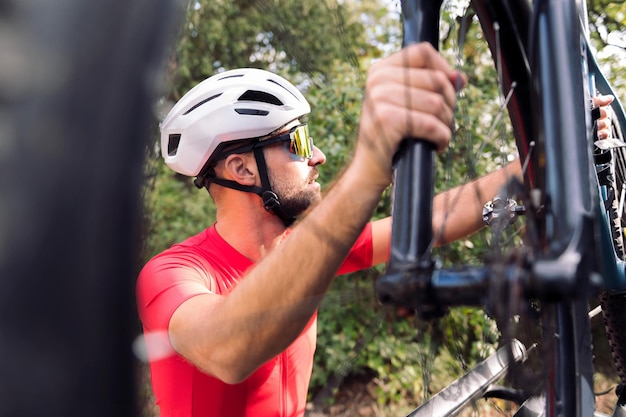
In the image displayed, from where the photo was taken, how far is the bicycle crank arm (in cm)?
147

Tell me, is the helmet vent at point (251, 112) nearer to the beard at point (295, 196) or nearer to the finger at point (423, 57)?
the beard at point (295, 196)

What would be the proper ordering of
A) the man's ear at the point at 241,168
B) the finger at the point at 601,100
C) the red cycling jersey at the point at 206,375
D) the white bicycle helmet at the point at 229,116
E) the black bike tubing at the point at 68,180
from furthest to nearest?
the man's ear at the point at 241,168 < the white bicycle helmet at the point at 229,116 < the red cycling jersey at the point at 206,375 < the finger at the point at 601,100 < the black bike tubing at the point at 68,180

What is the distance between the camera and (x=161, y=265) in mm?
1428

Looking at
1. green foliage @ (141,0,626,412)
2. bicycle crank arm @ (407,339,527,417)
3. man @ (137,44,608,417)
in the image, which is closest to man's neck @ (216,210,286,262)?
man @ (137,44,608,417)

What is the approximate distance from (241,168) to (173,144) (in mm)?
252

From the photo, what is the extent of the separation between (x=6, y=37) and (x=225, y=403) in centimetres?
123

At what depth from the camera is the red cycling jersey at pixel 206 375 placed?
130 centimetres

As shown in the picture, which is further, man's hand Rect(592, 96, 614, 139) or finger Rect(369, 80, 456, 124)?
man's hand Rect(592, 96, 614, 139)

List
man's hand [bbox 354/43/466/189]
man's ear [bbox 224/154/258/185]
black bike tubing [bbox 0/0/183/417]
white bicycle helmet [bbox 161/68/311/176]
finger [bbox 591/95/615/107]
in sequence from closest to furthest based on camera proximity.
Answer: black bike tubing [bbox 0/0/183/417], man's hand [bbox 354/43/466/189], finger [bbox 591/95/615/107], white bicycle helmet [bbox 161/68/311/176], man's ear [bbox 224/154/258/185]

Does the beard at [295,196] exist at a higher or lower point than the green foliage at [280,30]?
lower

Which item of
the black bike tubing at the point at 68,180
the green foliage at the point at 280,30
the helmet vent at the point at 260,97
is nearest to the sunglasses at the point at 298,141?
the helmet vent at the point at 260,97

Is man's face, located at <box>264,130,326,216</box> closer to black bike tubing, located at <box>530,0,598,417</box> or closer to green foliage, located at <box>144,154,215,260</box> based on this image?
green foliage, located at <box>144,154,215,260</box>

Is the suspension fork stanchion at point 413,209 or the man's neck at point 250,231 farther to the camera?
the man's neck at point 250,231

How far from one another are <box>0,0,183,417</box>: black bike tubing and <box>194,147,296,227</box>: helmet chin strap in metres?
1.39
